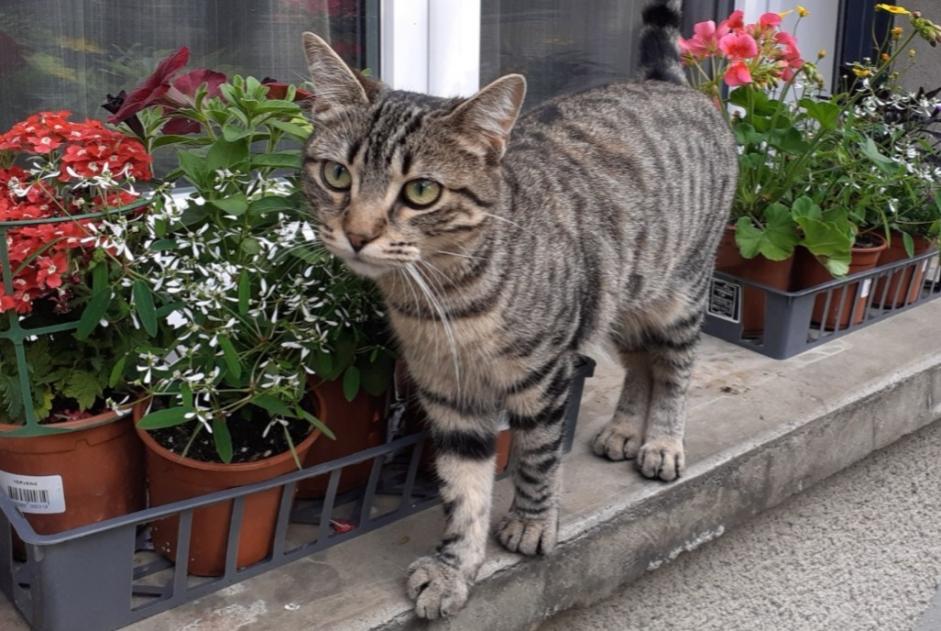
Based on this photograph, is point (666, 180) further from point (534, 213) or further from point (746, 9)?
point (746, 9)

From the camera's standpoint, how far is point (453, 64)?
2756mm

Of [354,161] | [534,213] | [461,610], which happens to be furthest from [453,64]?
[461,610]

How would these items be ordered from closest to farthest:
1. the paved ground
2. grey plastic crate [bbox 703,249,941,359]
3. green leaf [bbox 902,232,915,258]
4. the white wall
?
the paved ground → grey plastic crate [bbox 703,249,941,359] → green leaf [bbox 902,232,915,258] → the white wall

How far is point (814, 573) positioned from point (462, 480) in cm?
95

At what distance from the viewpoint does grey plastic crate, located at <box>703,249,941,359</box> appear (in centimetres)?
278

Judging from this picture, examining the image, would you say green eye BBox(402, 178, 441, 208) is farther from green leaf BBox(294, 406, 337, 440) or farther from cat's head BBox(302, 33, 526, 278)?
green leaf BBox(294, 406, 337, 440)

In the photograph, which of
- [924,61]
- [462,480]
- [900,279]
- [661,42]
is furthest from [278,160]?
[924,61]

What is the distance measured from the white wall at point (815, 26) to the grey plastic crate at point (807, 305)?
3.70 feet

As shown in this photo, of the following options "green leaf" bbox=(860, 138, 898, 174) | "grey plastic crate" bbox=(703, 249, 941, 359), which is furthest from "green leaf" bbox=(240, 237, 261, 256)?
"green leaf" bbox=(860, 138, 898, 174)

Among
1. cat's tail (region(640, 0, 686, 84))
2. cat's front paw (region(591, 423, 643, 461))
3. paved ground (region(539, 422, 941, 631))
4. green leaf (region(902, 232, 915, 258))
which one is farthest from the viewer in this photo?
green leaf (region(902, 232, 915, 258))

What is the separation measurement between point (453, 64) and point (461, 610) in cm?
155

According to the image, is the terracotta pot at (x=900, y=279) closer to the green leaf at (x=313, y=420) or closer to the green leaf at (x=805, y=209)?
the green leaf at (x=805, y=209)

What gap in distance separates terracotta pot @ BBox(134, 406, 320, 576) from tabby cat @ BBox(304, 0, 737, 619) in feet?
0.93

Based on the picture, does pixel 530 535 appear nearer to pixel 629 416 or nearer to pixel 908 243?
pixel 629 416
